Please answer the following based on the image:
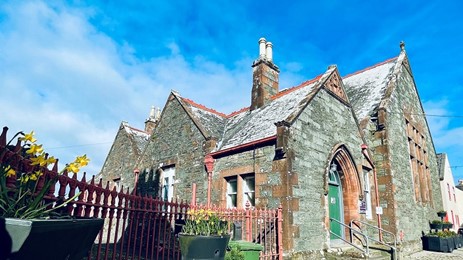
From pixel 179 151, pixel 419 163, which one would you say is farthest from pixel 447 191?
pixel 179 151

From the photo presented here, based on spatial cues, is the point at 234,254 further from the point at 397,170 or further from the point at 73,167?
the point at 397,170

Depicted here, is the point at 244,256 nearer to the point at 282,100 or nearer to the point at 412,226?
the point at 282,100

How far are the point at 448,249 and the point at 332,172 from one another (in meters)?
7.65

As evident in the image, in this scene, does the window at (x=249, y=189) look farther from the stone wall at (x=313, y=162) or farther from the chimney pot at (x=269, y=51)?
the chimney pot at (x=269, y=51)

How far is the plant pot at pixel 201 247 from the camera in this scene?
4793 mm

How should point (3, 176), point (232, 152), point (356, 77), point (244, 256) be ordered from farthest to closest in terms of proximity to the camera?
1. point (356, 77)
2. point (232, 152)
3. point (244, 256)
4. point (3, 176)

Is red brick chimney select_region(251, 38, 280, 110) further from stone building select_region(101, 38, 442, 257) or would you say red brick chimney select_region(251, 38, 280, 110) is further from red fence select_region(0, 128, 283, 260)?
red fence select_region(0, 128, 283, 260)

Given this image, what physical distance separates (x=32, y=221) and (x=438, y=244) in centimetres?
1733

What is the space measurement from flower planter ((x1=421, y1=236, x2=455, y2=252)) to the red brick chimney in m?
10.4

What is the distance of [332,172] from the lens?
1176cm

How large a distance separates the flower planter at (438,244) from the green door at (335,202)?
6.48 meters

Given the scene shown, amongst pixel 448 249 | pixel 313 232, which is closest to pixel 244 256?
pixel 313 232

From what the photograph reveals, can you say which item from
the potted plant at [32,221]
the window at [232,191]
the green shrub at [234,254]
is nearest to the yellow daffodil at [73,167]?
the potted plant at [32,221]

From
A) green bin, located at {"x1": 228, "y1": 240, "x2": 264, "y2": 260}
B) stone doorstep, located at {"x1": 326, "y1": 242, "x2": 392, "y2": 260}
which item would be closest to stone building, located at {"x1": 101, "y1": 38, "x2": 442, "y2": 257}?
stone doorstep, located at {"x1": 326, "y1": 242, "x2": 392, "y2": 260}
